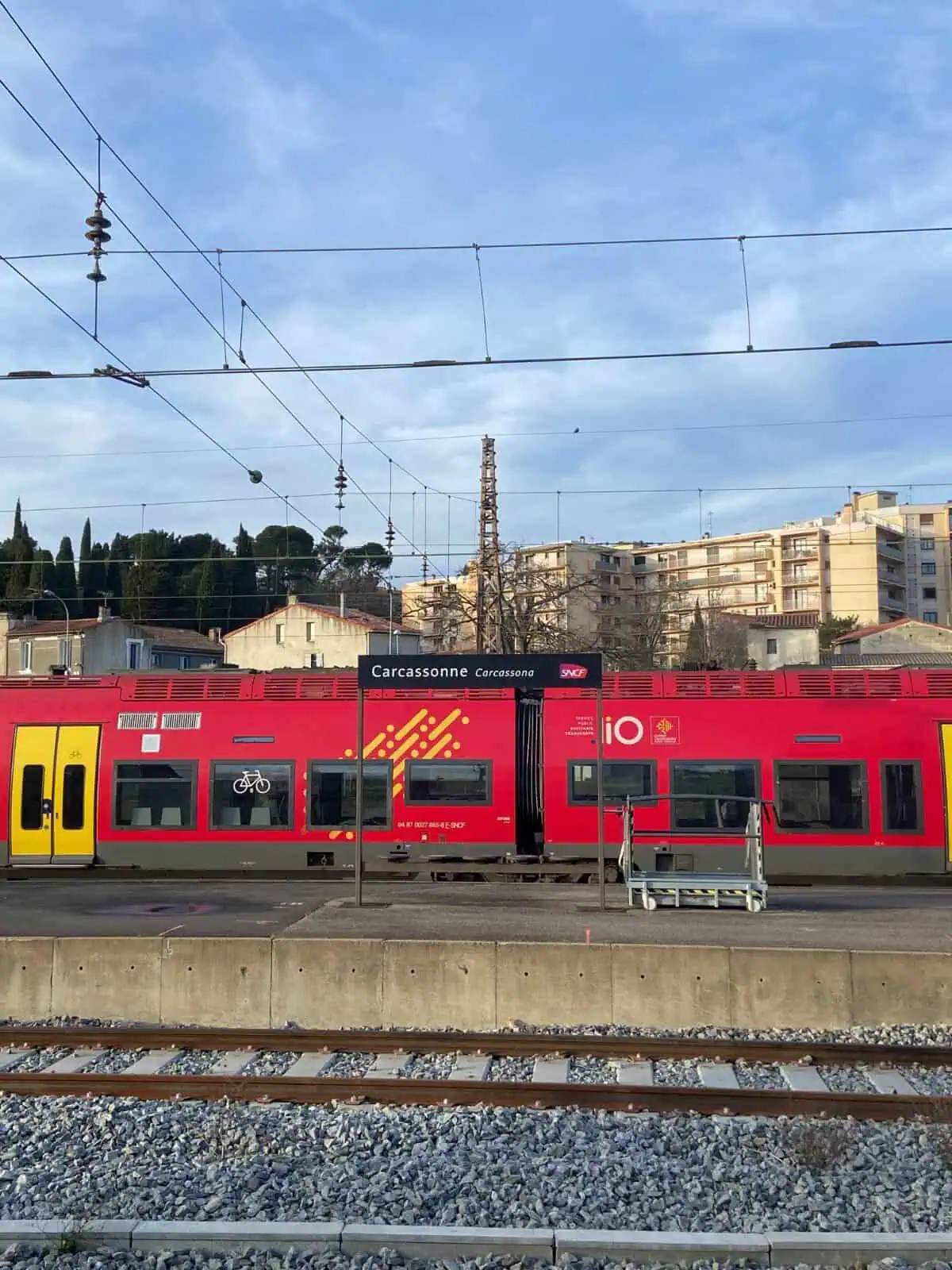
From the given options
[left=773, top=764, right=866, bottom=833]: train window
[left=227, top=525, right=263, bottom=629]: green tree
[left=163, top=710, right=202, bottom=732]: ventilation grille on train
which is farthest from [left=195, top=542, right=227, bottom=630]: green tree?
[left=773, top=764, right=866, bottom=833]: train window

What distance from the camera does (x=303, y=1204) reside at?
6648 mm

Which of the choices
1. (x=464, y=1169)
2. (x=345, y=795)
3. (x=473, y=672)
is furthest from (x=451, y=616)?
(x=464, y=1169)

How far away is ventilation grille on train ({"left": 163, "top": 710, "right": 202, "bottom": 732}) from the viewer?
63.3ft

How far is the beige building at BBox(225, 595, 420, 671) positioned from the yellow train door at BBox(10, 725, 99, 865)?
39.2 meters

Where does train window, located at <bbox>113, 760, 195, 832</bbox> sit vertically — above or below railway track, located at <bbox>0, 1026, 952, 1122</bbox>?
above

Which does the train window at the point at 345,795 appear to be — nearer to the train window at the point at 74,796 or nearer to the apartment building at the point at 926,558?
the train window at the point at 74,796

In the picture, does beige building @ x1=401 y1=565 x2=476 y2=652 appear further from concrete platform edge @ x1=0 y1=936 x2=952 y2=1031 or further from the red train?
concrete platform edge @ x1=0 y1=936 x2=952 y2=1031

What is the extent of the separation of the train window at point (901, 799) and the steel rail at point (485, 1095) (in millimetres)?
9827

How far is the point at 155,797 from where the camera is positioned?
62.6ft

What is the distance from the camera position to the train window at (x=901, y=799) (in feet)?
58.2

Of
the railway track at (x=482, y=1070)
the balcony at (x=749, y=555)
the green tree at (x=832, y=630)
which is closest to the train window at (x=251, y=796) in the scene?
the railway track at (x=482, y=1070)

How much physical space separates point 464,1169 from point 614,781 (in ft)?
37.0

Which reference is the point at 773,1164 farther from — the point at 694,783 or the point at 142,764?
the point at 142,764

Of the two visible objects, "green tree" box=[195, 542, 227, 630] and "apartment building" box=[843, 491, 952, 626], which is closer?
"green tree" box=[195, 542, 227, 630]
